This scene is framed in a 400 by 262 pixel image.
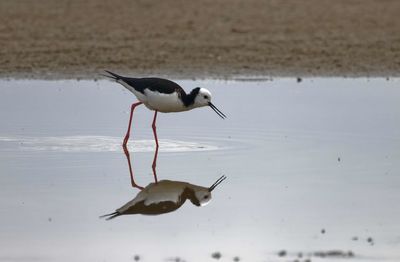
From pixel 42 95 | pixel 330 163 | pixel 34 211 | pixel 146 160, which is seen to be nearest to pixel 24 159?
pixel 146 160

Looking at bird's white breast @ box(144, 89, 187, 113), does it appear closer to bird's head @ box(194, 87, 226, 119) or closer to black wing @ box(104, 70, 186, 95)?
black wing @ box(104, 70, 186, 95)

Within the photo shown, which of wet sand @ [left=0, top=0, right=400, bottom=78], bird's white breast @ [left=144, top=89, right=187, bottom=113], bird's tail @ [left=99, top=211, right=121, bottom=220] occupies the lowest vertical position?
bird's tail @ [left=99, top=211, right=121, bottom=220]

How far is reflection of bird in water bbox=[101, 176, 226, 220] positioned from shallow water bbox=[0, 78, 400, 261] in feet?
0.30

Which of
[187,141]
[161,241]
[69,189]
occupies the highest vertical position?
[187,141]

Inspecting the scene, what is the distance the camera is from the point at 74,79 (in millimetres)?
15875

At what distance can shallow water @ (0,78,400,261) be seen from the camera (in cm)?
807

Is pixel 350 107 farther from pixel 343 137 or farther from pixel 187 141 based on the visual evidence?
pixel 187 141

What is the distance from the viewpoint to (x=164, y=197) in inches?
377

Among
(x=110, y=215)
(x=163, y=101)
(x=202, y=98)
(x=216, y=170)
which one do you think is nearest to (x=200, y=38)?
(x=202, y=98)

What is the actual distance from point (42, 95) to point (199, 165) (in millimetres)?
4396

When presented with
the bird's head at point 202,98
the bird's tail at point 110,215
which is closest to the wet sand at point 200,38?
the bird's head at point 202,98

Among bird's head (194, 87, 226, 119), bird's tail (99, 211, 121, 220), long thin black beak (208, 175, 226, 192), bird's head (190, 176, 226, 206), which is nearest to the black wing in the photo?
bird's head (194, 87, 226, 119)

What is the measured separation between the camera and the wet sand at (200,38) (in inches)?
647

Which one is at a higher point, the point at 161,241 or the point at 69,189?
the point at 69,189
